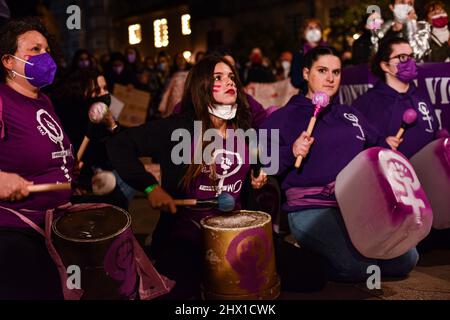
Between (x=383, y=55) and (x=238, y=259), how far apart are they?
2.39 metres

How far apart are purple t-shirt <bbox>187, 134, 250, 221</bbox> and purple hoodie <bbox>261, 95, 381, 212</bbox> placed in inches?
16.2

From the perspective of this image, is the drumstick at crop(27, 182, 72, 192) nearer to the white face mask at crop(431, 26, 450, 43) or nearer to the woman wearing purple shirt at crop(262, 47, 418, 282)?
the woman wearing purple shirt at crop(262, 47, 418, 282)

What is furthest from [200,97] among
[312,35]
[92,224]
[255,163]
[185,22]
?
[185,22]

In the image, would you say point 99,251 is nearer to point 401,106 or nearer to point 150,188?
point 150,188

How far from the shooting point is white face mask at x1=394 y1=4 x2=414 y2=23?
585 cm

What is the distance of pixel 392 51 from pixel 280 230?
1.77 metres

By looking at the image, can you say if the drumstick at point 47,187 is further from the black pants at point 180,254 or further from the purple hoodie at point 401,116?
the purple hoodie at point 401,116

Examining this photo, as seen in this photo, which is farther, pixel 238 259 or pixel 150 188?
A: pixel 150 188

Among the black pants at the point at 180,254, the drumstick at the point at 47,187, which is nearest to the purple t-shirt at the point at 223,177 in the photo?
the black pants at the point at 180,254

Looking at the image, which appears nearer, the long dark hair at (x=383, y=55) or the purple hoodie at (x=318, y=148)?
the purple hoodie at (x=318, y=148)

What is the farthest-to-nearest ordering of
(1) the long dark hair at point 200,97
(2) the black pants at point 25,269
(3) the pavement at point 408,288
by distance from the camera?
(3) the pavement at point 408,288 → (1) the long dark hair at point 200,97 → (2) the black pants at point 25,269

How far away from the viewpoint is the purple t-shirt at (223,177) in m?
3.49

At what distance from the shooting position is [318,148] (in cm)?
390
